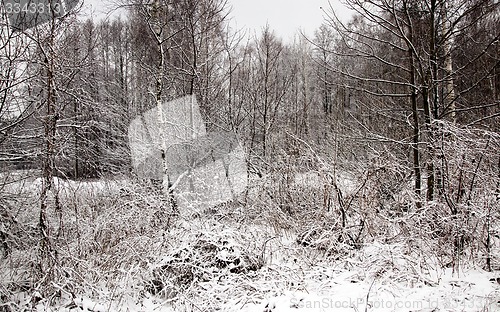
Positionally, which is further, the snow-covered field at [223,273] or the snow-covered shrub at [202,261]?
the snow-covered shrub at [202,261]

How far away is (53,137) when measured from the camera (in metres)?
5.09

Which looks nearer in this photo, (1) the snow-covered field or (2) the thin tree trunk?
(1) the snow-covered field

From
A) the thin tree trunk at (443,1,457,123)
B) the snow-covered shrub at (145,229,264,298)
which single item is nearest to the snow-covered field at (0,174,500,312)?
the snow-covered shrub at (145,229,264,298)

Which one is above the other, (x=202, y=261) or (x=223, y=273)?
(x=202, y=261)

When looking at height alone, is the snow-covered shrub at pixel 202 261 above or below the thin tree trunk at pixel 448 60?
below

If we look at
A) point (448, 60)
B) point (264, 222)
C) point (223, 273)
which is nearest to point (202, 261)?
point (223, 273)

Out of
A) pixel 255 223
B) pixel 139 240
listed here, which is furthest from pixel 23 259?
pixel 255 223

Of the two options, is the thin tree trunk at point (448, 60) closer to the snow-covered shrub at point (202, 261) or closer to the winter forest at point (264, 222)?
the winter forest at point (264, 222)

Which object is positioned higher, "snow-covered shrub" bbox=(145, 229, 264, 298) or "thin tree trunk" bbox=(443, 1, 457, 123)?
"thin tree trunk" bbox=(443, 1, 457, 123)

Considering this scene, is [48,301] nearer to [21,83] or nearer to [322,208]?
[21,83]

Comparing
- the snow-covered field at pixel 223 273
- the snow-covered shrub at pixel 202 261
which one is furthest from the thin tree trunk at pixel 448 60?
the snow-covered shrub at pixel 202 261

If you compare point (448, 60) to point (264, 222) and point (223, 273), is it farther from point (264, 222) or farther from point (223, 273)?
point (223, 273)

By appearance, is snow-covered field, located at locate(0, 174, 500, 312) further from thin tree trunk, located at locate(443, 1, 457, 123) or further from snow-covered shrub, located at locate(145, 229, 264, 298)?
thin tree trunk, located at locate(443, 1, 457, 123)

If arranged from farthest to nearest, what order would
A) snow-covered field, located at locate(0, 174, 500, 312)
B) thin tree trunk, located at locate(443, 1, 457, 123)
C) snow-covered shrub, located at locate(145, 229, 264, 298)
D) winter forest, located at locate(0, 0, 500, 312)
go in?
thin tree trunk, located at locate(443, 1, 457, 123) → snow-covered shrub, located at locate(145, 229, 264, 298) → winter forest, located at locate(0, 0, 500, 312) → snow-covered field, located at locate(0, 174, 500, 312)
